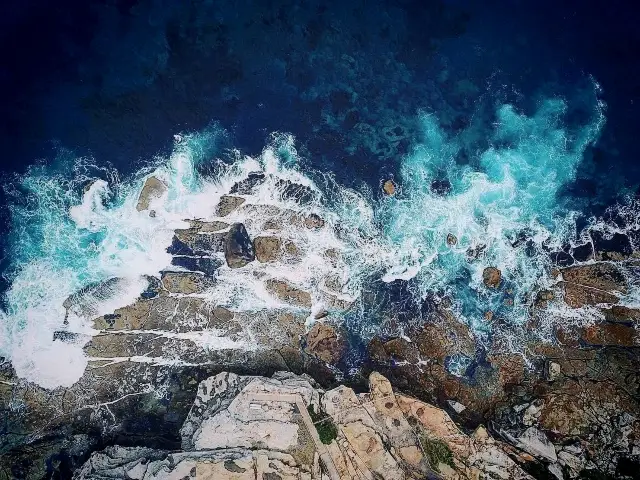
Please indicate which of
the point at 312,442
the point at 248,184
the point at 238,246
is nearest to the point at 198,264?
the point at 238,246

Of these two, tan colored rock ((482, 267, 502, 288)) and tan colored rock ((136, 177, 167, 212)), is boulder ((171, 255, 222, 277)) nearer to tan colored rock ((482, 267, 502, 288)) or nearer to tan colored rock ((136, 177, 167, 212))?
tan colored rock ((136, 177, 167, 212))

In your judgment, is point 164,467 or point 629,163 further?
point 629,163

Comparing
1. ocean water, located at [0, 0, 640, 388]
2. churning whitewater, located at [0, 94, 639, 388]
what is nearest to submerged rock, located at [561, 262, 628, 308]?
ocean water, located at [0, 0, 640, 388]

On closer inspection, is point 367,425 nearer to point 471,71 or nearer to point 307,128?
point 307,128

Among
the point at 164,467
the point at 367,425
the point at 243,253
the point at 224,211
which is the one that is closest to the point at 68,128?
the point at 224,211

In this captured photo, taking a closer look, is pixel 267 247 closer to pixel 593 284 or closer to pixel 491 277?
pixel 491 277

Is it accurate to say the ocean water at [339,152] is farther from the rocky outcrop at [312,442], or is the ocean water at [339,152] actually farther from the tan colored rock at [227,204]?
the rocky outcrop at [312,442]
